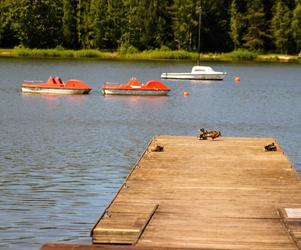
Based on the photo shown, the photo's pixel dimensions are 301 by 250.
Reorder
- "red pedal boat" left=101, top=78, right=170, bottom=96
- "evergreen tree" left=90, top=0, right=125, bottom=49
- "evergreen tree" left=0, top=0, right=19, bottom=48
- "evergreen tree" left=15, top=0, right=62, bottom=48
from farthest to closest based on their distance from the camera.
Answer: "evergreen tree" left=90, top=0, right=125, bottom=49, "evergreen tree" left=0, top=0, right=19, bottom=48, "evergreen tree" left=15, top=0, right=62, bottom=48, "red pedal boat" left=101, top=78, right=170, bottom=96

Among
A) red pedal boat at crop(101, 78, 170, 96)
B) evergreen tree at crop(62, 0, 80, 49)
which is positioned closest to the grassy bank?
evergreen tree at crop(62, 0, 80, 49)

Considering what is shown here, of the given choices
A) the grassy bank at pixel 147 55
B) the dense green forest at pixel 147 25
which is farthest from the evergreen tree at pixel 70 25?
the grassy bank at pixel 147 55

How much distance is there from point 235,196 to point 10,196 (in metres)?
5.75

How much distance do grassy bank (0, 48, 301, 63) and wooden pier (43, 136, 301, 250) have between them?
105 metres

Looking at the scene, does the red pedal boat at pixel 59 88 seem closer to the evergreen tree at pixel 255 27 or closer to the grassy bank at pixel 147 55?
the grassy bank at pixel 147 55

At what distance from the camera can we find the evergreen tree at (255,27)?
436ft

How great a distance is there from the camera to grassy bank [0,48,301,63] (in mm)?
128000

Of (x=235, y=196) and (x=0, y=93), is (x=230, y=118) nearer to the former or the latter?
(x=0, y=93)

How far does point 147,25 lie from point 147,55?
5214 mm

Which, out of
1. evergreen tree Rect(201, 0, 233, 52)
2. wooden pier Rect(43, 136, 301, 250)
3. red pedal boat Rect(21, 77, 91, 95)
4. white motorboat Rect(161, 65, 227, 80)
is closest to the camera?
wooden pier Rect(43, 136, 301, 250)

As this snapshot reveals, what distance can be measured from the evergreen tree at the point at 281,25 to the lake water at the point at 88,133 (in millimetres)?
50221

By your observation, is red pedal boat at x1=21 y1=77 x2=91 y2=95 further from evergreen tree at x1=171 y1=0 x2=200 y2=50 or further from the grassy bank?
evergreen tree at x1=171 y1=0 x2=200 y2=50

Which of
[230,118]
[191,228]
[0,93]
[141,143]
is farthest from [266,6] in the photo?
[191,228]

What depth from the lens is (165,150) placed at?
79.4 feet
